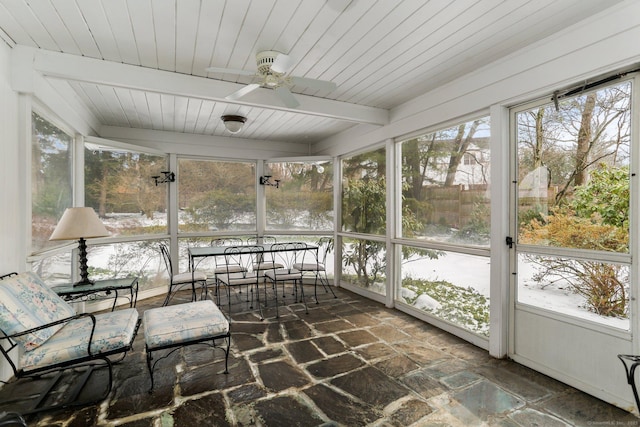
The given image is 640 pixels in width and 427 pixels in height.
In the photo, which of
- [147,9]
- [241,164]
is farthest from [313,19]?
[241,164]

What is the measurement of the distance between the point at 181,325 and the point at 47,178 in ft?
7.11

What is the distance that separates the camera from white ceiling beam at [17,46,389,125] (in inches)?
101

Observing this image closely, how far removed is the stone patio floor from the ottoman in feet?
0.75

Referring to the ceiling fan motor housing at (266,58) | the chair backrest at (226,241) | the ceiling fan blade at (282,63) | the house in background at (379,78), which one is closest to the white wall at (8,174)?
the house in background at (379,78)

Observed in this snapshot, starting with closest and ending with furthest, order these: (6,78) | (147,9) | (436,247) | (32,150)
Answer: (147,9), (6,78), (32,150), (436,247)

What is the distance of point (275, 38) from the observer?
2.37 metres

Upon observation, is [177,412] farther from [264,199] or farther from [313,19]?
[264,199]

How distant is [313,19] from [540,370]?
3.27 metres

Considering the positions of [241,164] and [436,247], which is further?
[241,164]

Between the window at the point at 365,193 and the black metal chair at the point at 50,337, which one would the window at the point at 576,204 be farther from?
the black metal chair at the point at 50,337

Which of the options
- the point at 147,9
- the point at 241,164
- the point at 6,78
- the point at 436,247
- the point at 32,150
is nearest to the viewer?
the point at 147,9

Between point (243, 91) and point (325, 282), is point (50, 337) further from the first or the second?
point (325, 282)

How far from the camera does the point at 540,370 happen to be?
2547 millimetres

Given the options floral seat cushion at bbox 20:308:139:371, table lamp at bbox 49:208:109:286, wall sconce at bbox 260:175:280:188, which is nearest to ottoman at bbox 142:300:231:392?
floral seat cushion at bbox 20:308:139:371
